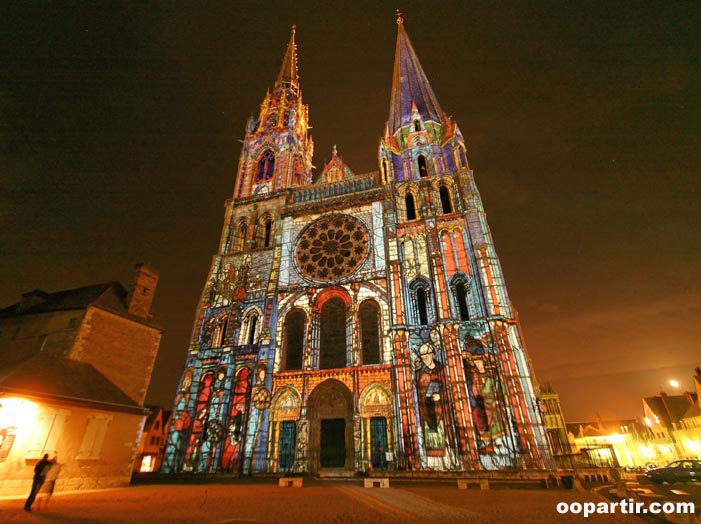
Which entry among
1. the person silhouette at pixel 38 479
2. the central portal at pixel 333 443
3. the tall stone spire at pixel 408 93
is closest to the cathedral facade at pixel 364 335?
the central portal at pixel 333 443

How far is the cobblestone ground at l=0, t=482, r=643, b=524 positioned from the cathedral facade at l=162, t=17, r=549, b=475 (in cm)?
775

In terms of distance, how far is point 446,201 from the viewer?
23.8 m

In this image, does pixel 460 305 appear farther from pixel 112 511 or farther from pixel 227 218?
pixel 227 218

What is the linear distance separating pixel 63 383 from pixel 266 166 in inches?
891

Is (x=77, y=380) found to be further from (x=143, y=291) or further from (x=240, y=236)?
(x=240, y=236)

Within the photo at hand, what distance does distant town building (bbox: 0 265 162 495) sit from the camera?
10.2 meters

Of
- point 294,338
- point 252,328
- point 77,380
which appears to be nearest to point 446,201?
point 294,338

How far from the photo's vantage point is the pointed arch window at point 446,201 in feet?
76.3

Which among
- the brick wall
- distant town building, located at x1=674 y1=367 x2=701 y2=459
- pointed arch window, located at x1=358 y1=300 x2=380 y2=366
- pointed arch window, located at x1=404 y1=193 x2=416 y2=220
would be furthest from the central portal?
distant town building, located at x1=674 y1=367 x2=701 y2=459

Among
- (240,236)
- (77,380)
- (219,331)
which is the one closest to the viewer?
(77,380)

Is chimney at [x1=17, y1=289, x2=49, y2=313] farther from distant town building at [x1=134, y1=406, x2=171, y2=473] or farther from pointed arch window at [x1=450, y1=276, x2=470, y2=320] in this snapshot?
distant town building at [x1=134, y1=406, x2=171, y2=473]

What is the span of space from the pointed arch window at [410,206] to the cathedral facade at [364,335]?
A: 0.15m

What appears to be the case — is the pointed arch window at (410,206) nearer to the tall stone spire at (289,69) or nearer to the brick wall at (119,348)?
the brick wall at (119,348)

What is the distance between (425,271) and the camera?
824 inches
